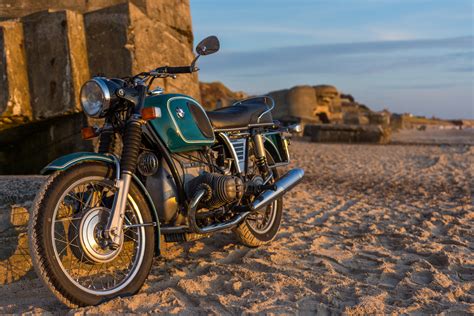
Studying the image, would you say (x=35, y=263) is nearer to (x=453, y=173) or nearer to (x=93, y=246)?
(x=93, y=246)

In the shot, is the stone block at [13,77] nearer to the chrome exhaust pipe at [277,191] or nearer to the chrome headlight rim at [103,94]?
the chrome headlight rim at [103,94]

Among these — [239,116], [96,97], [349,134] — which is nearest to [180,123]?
[96,97]

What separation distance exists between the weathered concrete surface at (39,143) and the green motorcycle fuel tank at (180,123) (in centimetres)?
220

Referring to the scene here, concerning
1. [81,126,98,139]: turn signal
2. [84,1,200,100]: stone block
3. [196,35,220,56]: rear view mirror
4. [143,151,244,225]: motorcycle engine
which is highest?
[84,1,200,100]: stone block

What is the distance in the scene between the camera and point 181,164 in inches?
153

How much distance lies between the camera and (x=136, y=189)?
345 cm

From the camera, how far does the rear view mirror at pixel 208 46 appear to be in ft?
12.0

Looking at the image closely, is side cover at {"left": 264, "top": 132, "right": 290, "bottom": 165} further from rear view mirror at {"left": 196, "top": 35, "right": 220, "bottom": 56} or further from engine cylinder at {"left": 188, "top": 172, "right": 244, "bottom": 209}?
rear view mirror at {"left": 196, "top": 35, "right": 220, "bottom": 56}

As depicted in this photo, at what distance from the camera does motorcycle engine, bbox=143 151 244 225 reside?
369 centimetres

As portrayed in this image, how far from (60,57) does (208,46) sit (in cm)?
269

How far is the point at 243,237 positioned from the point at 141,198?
134cm

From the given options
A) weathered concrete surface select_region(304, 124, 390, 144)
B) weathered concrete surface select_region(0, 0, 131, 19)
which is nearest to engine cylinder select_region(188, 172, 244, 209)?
weathered concrete surface select_region(0, 0, 131, 19)

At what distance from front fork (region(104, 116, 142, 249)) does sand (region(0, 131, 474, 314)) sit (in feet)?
1.22

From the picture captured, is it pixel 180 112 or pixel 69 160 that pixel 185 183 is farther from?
pixel 69 160
